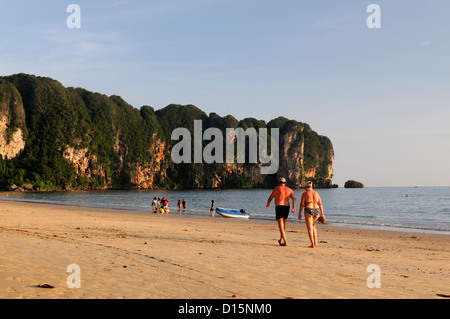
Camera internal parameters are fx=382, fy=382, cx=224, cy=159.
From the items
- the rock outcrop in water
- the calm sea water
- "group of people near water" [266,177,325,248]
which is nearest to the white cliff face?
the rock outcrop in water

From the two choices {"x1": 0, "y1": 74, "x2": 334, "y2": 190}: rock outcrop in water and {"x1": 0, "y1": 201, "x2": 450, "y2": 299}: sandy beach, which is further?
{"x1": 0, "y1": 74, "x2": 334, "y2": 190}: rock outcrop in water

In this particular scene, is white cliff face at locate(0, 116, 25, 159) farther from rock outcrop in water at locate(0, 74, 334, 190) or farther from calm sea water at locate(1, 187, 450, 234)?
calm sea water at locate(1, 187, 450, 234)

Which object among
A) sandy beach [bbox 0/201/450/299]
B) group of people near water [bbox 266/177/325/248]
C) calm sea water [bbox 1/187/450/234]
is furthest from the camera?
calm sea water [bbox 1/187/450/234]

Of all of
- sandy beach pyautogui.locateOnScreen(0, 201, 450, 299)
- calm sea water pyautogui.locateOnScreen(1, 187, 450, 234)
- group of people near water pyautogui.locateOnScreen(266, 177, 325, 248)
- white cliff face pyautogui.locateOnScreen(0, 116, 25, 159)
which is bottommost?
calm sea water pyautogui.locateOnScreen(1, 187, 450, 234)

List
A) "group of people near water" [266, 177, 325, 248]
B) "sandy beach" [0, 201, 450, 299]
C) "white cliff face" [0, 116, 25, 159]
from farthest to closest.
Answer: "white cliff face" [0, 116, 25, 159]
"group of people near water" [266, 177, 325, 248]
"sandy beach" [0, 201, 450, 299]

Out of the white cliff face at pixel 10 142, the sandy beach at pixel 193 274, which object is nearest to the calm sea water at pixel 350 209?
the sandy beach at pixel 193 274

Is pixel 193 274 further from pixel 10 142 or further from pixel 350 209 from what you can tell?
pixel 10 142

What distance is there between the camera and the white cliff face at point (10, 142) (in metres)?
134

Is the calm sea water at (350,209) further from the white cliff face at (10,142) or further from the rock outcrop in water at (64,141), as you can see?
the white cliff face at (10,142)

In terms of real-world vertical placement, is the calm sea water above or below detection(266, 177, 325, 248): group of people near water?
below

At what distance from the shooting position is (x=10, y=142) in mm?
136875

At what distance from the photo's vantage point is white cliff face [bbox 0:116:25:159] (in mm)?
134325
